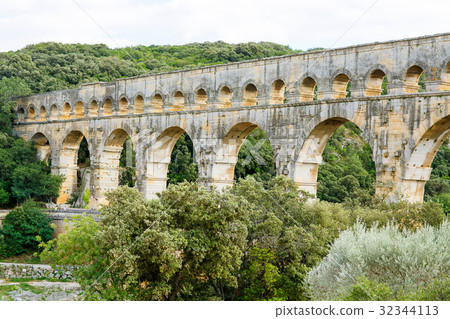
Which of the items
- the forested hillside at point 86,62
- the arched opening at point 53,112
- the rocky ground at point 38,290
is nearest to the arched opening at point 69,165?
the arched opening at point 53,112

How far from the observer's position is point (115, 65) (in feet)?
189

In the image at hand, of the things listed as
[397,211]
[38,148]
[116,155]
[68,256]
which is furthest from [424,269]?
[38,148]

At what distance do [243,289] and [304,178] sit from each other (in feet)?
23.8

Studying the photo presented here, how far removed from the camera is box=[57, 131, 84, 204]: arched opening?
136 ft

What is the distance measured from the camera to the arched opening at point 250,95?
29.0 meters

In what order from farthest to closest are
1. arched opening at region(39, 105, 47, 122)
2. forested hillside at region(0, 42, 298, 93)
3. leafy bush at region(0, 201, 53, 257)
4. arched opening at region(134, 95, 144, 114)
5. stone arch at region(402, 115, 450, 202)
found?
forested hillside at region(0, 42, 298, 93), arched opening at region(39, 105, 47, 122), arched opening at region(134, 95, 144, 114), leafy bush at region(0, 201, 53, 257), stone arch at region(402, 115, 450, 202)

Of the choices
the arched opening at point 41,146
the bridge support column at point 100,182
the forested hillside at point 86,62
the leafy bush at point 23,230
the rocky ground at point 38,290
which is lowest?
the rocky ground at point 38,290

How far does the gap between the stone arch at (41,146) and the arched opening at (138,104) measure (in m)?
11.7

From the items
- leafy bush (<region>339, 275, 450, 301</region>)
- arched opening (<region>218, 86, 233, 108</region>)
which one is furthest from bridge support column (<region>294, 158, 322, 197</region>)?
leafy bush (<region>339, 275, 450, 301</region>)

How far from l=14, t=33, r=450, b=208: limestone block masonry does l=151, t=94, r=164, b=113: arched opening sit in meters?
0.05

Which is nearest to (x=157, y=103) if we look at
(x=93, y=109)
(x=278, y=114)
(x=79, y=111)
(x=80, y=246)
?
(x=93, y=109)

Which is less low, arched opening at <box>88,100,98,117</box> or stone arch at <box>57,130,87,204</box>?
arched opening at <box>88,100,98,117</box>

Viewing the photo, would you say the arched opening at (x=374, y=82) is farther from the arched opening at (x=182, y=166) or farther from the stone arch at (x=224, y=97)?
the arched opening at (x=182, y=166)

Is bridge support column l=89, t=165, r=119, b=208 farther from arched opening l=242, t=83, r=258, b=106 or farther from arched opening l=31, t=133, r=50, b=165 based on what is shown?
arched opening l=242, t=83, r=258, b=106
